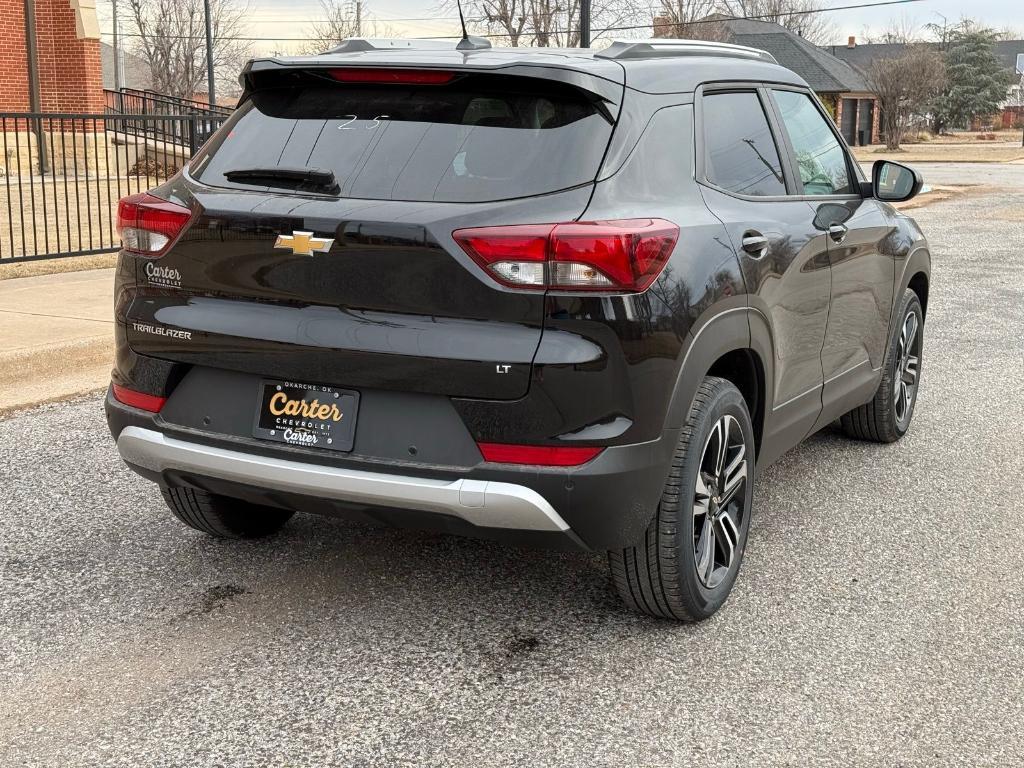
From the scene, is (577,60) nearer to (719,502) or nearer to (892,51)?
(719,502)

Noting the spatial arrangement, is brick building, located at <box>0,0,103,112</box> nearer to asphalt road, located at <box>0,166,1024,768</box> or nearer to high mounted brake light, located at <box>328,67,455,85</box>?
asphalt road, located at <box>0,166,1024,768</box>

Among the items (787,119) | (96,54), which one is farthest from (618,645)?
(96,54)

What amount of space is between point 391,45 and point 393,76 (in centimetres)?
57

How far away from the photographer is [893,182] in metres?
5.38

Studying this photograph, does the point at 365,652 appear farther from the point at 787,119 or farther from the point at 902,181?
the point at 902,181

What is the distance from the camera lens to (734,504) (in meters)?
4.21

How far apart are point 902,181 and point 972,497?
1447 millimetres

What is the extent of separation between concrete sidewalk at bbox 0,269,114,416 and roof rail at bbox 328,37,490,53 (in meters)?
3.63

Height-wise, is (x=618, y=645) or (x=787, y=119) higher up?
(x=787, y=119)

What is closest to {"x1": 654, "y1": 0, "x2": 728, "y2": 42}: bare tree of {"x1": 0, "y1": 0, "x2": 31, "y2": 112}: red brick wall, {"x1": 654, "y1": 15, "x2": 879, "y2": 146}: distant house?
{"x1": 654, "y1": 15, "x2": 879, "y2": 146}: distant house

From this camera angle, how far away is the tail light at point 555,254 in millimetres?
3301

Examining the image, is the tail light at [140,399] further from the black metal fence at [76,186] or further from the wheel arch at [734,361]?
the black metal fence at [76,186]

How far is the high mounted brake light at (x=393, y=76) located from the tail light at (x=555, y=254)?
56 cm

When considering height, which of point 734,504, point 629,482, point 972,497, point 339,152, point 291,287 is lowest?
point 972,497
